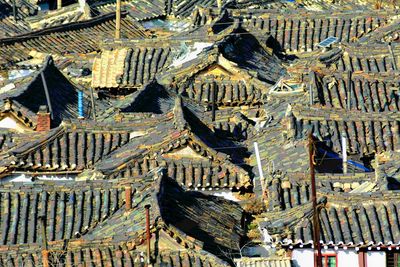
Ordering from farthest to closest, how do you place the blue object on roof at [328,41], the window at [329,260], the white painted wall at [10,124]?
the blue object on roof at [328,41] < the white painted wall at [10,124] < the window at [329,260]

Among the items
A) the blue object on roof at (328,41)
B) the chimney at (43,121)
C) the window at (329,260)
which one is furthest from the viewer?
the blue object on roof at (328,41)

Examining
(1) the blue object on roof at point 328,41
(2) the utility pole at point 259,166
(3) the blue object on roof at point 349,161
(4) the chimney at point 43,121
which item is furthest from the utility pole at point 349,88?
(1) the blue object on roof at point 328,41

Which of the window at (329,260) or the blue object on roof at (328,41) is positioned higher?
the blue object on roof at (328,41)

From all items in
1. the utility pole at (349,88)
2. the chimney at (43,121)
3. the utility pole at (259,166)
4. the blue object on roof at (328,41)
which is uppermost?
the blue object on roof at (328,41)

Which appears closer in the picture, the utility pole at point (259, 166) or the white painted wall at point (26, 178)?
the utility pole at point (259, 166)

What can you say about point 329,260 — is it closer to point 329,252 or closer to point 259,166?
point 329,252

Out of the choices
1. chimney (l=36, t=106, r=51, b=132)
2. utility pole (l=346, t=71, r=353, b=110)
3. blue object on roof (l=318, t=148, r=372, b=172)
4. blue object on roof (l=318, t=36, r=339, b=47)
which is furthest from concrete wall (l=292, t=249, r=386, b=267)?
blue object on roof (l=318, t=36, r=339, b=47)

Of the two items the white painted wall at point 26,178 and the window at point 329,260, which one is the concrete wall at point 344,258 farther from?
the white painted wall at point 26,178
